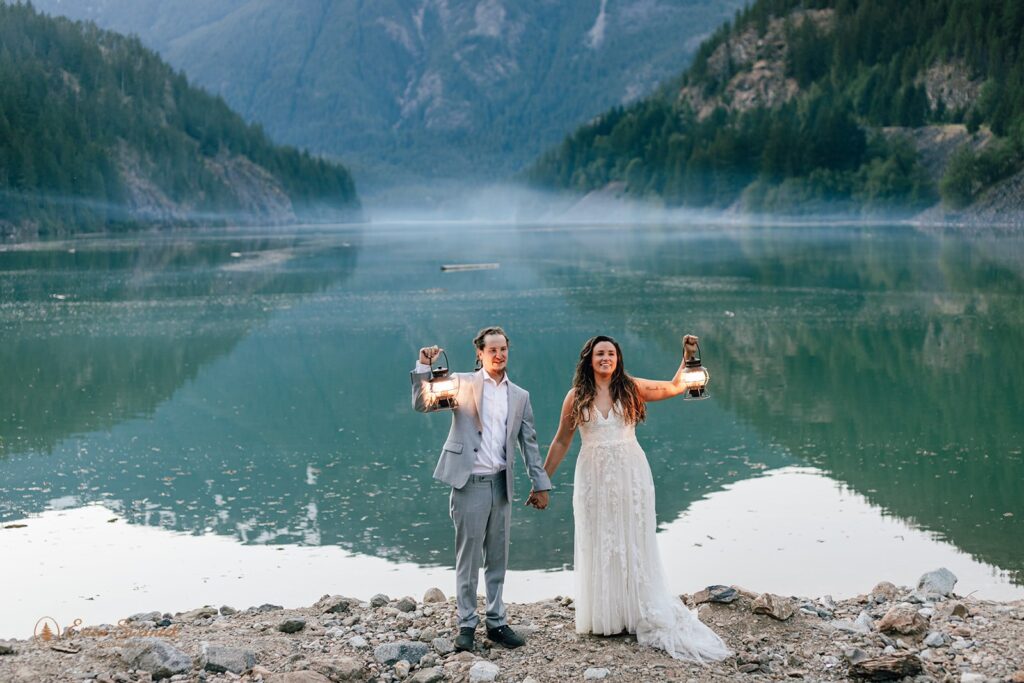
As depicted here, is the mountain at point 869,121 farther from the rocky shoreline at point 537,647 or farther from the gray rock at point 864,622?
the rocky shoreline at point 537,647

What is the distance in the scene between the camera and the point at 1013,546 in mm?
14734

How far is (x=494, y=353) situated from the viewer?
32.2 feet

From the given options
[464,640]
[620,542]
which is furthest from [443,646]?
[620,542]

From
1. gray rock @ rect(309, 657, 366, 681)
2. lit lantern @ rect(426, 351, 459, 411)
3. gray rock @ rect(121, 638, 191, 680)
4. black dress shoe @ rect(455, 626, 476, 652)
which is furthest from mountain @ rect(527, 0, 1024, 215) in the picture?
gray rock @ rect(121, 638, 191, 680)

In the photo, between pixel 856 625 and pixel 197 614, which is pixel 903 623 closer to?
pixel 856 625

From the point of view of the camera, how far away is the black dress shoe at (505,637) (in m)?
9.98

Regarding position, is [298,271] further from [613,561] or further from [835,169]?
[835,169]

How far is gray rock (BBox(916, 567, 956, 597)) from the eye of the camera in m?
12.3

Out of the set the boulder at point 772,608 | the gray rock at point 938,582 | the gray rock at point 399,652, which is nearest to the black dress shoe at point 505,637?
the gray rock at point 399,652

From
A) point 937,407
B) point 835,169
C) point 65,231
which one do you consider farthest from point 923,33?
point 937,407

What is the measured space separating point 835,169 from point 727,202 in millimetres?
19843

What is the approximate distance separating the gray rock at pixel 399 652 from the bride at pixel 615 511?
130 centimetres

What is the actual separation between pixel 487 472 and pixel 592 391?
38.3 inches

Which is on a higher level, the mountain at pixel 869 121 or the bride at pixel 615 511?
the mountain at pixel 869 121
